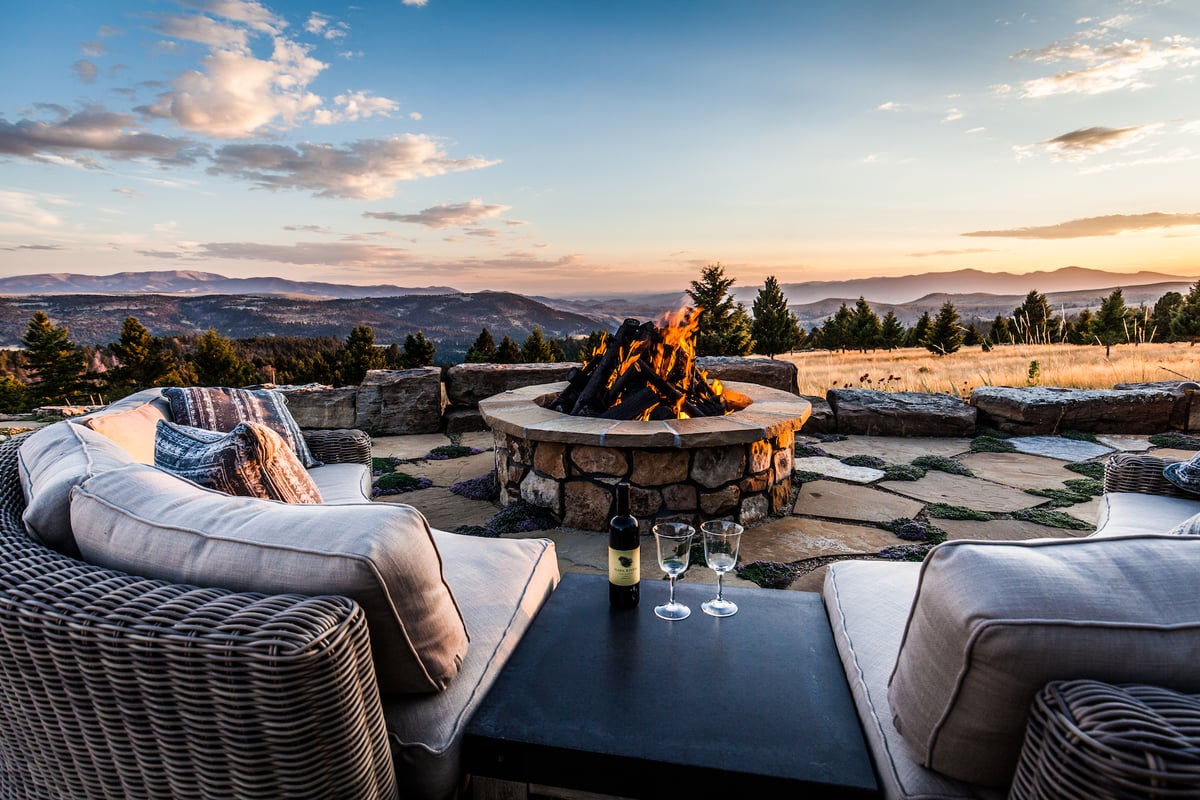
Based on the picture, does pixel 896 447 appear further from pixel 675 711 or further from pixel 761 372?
pixel 675 711

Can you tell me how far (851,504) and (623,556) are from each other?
109 inches

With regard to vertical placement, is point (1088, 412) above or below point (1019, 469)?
above

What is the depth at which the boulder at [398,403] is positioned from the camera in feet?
20.3

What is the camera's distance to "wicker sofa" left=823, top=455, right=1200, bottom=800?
0.80 m

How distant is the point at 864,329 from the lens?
1383 inches

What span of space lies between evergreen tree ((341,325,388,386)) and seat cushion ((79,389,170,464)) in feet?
104

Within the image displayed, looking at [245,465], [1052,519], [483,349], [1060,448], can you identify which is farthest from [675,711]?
[483,349]

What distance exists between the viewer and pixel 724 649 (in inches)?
58.5

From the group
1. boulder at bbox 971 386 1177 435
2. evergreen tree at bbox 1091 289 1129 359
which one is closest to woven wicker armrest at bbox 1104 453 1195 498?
boulder at bbox 971 386 1177 435

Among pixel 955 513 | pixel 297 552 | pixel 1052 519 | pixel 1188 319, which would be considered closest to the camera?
pixel 297 552

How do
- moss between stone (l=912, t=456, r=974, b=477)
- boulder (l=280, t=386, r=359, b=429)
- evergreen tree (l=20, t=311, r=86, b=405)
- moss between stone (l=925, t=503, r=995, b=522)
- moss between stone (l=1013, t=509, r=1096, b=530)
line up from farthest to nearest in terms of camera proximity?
evergreen tree (l=20, t=311, r=86, b=405) < boulder (l=280, t=386, r=359, b=429) < moss between stone (l=912, t=456, r=974, b=477) < moss between stone (l=925, t=503, r=995, b=522) < moss between stone (l=1013, t=509, r=1096, b=530)

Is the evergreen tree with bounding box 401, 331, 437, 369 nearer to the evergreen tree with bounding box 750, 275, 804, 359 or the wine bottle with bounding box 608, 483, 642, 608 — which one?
the evergreen tree with bounding box 750, 275, 804, 359

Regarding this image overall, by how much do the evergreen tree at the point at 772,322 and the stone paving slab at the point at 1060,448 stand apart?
23.4 metres

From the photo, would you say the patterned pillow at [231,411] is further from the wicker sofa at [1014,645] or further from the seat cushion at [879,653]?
the wicker sofa at [1014,645]
